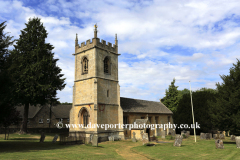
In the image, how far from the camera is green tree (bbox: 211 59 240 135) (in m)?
21.6

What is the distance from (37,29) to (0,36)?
18509 millimetres

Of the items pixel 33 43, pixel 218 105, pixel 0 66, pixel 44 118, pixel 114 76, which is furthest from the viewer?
pixel 44 118

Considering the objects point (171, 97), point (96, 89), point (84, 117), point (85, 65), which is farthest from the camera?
point (171, 97)

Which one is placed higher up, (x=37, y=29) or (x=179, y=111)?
(x=37, y=29)

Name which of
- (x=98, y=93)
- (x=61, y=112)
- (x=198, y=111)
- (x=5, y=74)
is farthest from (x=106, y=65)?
(x=61, y=112)

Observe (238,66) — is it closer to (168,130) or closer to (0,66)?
(168,130)

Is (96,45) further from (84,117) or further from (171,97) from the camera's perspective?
(171,97)

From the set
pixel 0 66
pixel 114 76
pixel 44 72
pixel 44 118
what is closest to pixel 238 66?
pixel 114 76

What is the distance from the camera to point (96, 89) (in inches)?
1083

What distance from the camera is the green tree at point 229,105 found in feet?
70.7

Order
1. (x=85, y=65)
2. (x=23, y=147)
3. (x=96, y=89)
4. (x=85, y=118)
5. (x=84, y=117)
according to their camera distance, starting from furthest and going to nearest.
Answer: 1. (x=85, y=65)
2. (x=84, y=117)
3. (x=85, y=118)
4. (x=96, y=89)
5. (x=23, y=147)

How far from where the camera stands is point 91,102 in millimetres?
27594

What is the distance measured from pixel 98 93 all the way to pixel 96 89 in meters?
0.84

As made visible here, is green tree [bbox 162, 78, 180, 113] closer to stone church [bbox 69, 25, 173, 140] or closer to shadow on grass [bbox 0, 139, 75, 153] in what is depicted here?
stone church [bbox 69, 25, 173, 140]
